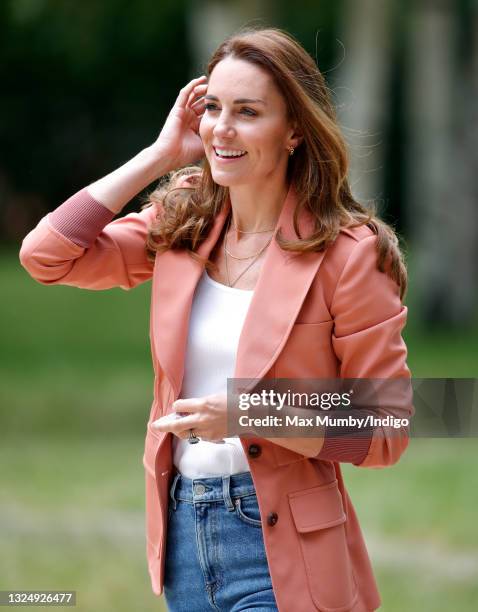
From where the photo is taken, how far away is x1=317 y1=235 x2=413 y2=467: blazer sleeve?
8.16ft

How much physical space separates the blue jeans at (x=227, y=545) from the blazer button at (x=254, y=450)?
7 cm

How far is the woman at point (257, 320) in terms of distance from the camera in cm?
252

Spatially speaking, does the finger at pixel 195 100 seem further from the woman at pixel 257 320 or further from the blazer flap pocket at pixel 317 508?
the blazer flap pocket at pixel 317 508

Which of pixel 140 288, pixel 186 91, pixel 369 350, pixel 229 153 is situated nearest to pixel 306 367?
pixel 369 350

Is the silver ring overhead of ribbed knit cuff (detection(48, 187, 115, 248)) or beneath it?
beneath

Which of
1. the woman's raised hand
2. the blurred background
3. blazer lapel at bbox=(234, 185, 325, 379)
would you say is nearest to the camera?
blazer lapel at bbox=(234, 185, 325, 379)

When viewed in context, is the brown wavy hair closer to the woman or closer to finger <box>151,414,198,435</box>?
the woman

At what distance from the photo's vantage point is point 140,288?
20094 millimetres

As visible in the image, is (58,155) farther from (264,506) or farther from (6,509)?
(264,506)

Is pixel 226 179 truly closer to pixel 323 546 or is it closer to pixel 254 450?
pixel 254 450

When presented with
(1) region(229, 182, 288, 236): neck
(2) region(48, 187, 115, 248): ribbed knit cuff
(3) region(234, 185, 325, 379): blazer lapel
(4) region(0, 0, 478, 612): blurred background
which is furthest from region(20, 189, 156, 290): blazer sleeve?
(4) region(0, 0, 478, 612): blurred background

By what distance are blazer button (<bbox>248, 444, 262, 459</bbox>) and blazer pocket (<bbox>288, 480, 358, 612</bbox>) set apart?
0.40ft

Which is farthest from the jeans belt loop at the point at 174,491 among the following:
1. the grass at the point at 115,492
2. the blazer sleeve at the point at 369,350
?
the grass at the point at 115,492

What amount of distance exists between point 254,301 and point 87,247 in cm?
46
